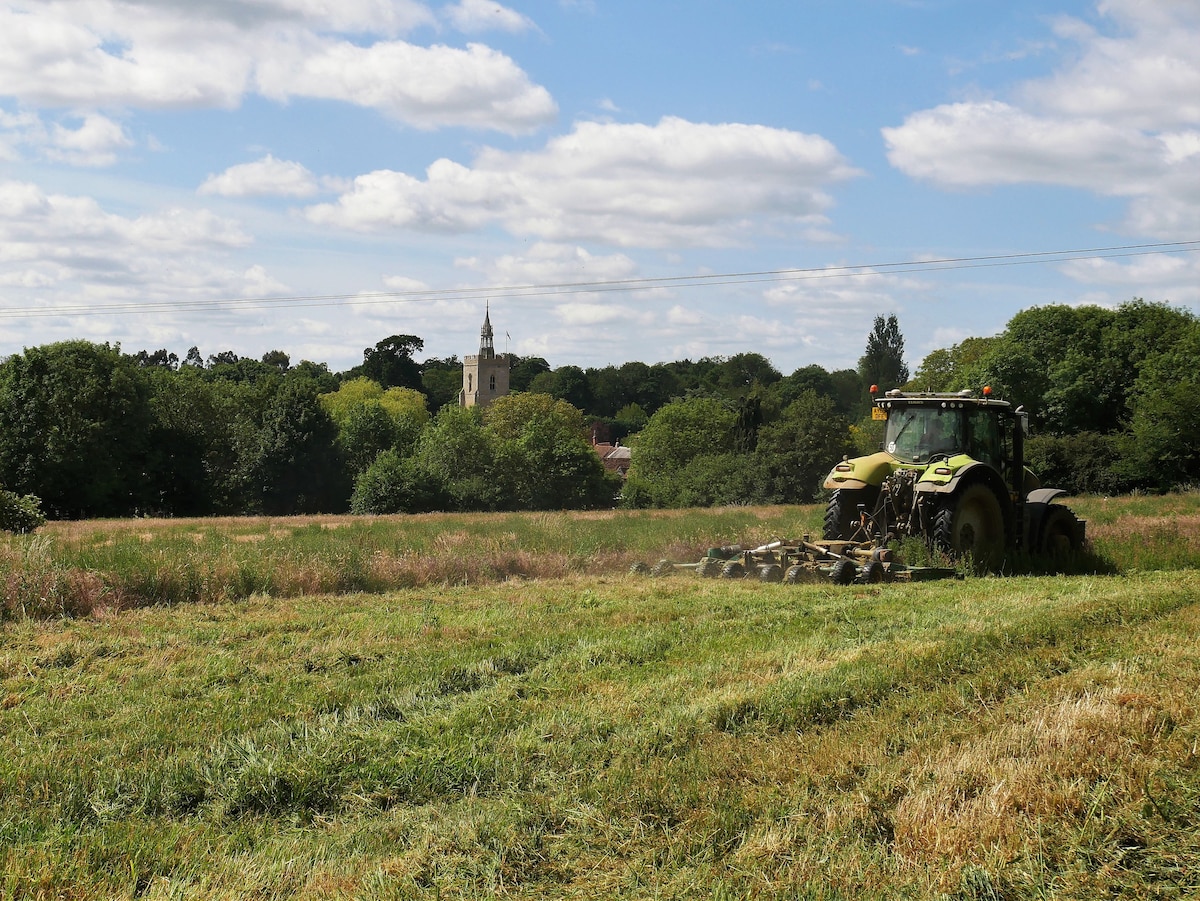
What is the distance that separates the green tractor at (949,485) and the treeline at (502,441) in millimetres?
35405

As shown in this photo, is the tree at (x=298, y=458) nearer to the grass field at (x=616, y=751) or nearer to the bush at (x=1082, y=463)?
the bush at (x=1082, y=463)

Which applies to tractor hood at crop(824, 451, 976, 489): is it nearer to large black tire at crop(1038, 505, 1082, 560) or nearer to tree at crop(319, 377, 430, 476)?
large black tire at crop(1038, 505, 1082, 560)

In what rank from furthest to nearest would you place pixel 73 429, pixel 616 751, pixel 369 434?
pixel 369 434 → pixel 73 429 → pixel 616 751

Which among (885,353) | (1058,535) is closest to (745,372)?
(885,353)

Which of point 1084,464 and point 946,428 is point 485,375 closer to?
point 1084,464

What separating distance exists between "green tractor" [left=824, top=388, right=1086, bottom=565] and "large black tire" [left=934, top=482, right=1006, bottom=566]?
1 centimetres

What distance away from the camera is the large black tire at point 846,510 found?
15266 millimetres

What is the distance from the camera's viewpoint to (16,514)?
17.5 m

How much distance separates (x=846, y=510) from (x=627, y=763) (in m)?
10.2

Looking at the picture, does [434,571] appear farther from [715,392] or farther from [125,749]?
[715,392]

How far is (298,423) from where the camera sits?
6203 cm

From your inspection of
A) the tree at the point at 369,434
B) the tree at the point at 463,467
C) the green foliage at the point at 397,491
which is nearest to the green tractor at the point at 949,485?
the green foliage at the point at 397,491

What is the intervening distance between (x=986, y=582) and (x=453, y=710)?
7975 mm

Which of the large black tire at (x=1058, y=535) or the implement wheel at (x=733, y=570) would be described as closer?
the implement wheel at (x=733, y=570)
